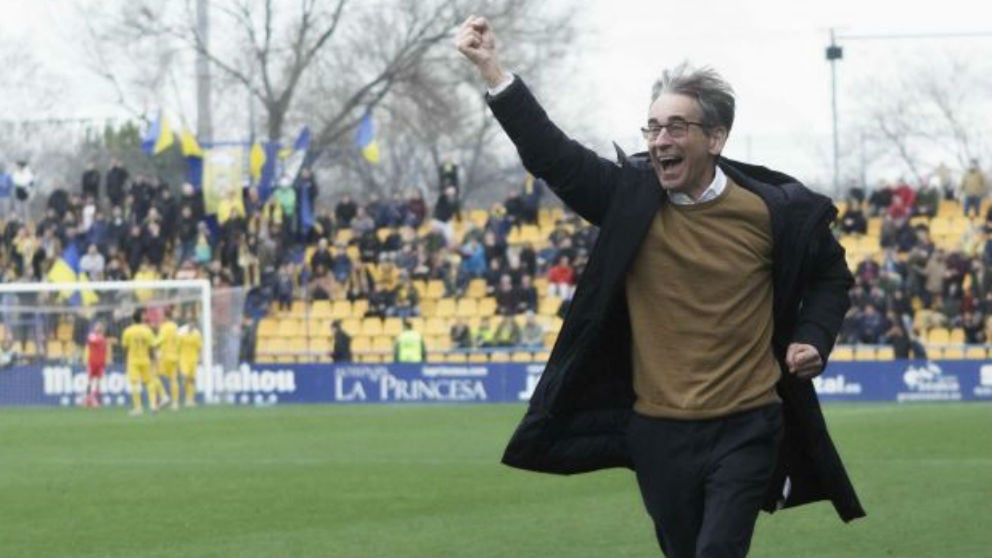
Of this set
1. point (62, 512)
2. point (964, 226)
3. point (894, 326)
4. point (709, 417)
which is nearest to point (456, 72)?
point (964, 226)

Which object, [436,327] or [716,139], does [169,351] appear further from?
[716,139]

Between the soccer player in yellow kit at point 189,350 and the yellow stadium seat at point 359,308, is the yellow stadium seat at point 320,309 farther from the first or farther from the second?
the soccer player in yellow kit at point 189,350

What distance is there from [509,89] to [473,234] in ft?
127

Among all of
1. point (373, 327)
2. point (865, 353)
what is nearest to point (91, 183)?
point (373, 327)

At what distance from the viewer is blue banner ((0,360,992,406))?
38969mm

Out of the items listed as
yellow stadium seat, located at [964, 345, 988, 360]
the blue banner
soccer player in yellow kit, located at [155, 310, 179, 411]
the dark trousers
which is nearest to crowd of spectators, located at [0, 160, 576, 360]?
the blue banner

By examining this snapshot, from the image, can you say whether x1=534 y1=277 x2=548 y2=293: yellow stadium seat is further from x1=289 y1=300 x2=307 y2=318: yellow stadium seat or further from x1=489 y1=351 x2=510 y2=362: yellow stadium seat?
x1=289 y1=300 x2=307 y2=318: yellow stadium seat

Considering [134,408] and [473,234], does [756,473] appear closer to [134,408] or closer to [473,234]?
[134,408]

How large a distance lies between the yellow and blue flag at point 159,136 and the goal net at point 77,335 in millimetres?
9962

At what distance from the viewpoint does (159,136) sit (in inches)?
2073

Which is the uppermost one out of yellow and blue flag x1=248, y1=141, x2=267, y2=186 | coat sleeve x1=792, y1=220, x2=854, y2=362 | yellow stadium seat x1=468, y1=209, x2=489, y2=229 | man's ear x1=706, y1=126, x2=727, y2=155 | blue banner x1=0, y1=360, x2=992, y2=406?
yellow and blue flag x1=248, y1=141, x2=267, y2=186

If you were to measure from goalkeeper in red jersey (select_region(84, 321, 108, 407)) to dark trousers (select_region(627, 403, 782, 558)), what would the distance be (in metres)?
34.0

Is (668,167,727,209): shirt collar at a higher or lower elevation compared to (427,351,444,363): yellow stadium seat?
higher

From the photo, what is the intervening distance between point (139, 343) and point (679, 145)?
32.4m
